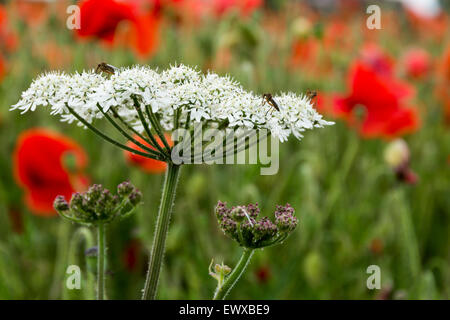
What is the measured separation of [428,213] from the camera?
133cm

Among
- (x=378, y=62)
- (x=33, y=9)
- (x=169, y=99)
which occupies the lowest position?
(x=169, y=99)

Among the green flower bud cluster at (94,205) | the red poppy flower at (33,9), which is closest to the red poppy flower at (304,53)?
the red poppy flower at (33,9)

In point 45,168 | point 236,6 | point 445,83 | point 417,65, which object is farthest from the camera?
point 445,83

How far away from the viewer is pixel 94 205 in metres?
0.48

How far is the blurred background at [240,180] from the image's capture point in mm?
981

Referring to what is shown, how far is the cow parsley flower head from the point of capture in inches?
17.3

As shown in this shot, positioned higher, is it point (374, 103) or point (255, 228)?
point (374, 103)

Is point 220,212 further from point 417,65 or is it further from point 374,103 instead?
point 417,65

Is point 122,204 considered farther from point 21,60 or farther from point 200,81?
point 21,60

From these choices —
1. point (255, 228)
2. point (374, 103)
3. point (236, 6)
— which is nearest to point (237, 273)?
point (255, 228)

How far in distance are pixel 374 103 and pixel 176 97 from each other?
881 mm

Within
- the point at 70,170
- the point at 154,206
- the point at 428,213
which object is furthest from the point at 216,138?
the point at 428,213

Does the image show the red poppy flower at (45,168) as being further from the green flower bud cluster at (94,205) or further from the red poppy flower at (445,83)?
the red poppy flower at (445,83)

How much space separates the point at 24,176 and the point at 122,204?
629 mm
